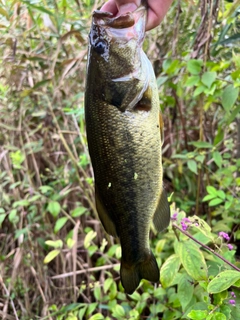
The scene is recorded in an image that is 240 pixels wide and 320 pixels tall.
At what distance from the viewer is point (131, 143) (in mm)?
1068

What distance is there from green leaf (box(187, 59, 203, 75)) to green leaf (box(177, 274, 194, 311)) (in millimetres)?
973

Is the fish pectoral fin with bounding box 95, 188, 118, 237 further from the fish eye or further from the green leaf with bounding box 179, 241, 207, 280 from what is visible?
the fish eye

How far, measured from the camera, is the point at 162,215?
3.81 feet

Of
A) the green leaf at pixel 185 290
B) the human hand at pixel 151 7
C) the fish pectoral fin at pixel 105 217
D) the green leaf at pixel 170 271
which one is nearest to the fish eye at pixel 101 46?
the human hand at pixel 151 7

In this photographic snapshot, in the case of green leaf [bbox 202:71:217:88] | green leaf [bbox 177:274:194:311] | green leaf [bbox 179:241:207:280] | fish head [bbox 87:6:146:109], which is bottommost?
green leaf [bbox 177:274:194:311]

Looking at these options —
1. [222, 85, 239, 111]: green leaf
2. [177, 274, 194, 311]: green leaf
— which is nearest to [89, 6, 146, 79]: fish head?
[222, 85, 239, 111]: green leaf

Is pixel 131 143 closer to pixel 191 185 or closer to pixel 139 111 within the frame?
pixel 139 111

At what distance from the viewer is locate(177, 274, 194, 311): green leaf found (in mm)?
1095

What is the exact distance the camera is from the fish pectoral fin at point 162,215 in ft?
3.76

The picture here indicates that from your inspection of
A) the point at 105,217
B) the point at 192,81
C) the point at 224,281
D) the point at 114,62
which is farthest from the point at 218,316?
the point at 192,81

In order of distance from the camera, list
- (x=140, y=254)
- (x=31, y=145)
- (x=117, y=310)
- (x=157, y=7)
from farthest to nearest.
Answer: (x=31, y=145) → (x=117, y=310) → (x=140, y=254) → (x=157, y=7)

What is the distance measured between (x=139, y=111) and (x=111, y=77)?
16cm

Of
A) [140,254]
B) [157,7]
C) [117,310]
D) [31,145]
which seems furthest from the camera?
[31,145]

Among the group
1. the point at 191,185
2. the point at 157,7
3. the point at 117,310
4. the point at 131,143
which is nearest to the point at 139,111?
the point at 131,143
